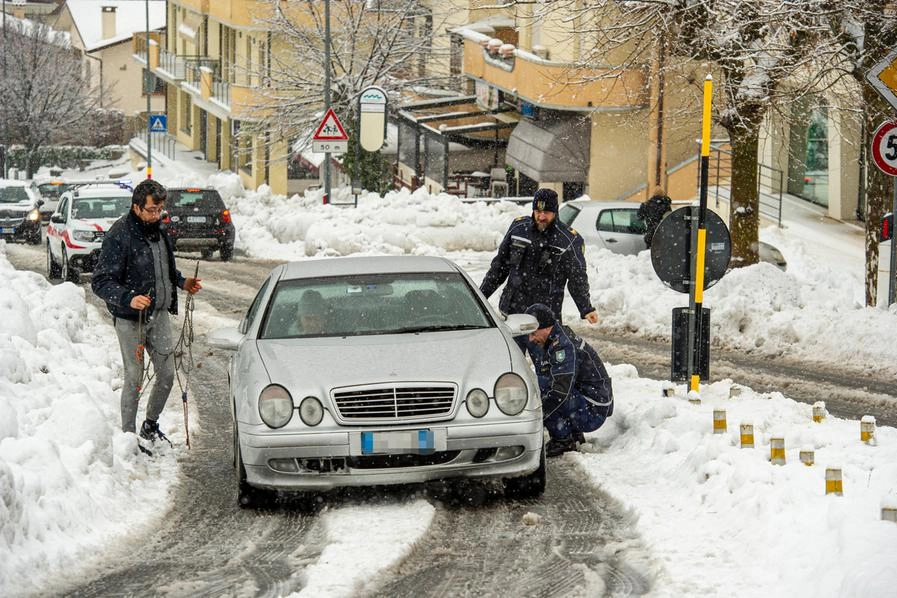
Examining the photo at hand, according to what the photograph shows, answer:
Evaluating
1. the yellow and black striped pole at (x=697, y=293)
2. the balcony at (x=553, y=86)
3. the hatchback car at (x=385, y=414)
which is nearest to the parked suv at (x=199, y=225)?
the balcony at (x=553, y=86)

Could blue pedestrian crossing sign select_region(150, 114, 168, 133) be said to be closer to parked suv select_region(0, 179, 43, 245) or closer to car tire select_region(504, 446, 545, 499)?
parked suv select_region(0, 179, 43, 245)

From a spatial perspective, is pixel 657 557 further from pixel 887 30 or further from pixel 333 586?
pixel 887 30

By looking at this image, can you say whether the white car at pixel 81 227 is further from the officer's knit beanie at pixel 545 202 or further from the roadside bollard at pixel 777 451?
the roadside bollard at pixel 777 451

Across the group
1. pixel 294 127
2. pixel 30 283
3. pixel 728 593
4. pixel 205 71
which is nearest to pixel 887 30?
pixel 30 283

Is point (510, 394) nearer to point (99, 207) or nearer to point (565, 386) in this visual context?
point (565, 386)

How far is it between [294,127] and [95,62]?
2079 inches

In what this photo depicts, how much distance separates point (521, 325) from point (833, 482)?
2.55m

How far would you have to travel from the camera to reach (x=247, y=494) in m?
8.12

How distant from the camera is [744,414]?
31.2 feet

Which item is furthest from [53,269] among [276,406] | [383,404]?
[383,404]

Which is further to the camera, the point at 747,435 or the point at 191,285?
the point at 191,285

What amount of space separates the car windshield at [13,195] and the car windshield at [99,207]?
38.5 feet

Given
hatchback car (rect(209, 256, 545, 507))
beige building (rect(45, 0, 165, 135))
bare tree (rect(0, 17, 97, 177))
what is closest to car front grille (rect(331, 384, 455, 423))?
hatchback car (rect(209, 256, 545, 507))

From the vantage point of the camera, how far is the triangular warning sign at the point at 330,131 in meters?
29.3
